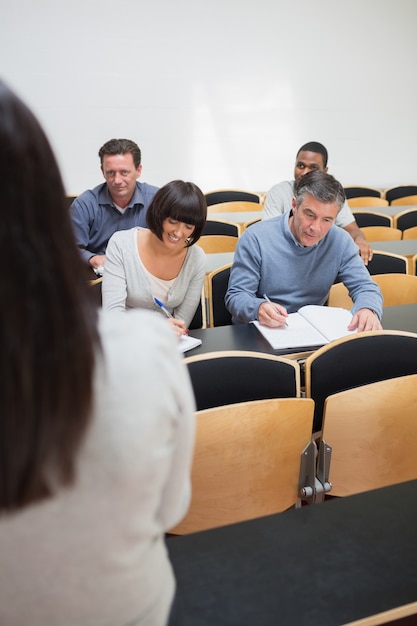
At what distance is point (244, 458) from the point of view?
1.23m

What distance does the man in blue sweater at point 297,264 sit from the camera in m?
2.07

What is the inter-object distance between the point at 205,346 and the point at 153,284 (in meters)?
0.44

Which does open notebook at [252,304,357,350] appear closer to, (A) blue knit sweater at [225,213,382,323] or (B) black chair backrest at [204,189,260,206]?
(A) blue knit sweater at [225,213,382,323]

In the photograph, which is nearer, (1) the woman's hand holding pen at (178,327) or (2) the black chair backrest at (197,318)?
(1) the woman's hand holding pen at (178,327)

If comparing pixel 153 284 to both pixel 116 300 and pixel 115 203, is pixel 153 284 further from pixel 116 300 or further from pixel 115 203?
pixel 115 203

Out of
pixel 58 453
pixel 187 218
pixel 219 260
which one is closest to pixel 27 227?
pixel 58 453

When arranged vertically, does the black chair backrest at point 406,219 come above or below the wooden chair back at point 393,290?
above

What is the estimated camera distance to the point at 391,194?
5645mm

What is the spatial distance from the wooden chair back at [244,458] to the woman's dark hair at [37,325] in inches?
28.5

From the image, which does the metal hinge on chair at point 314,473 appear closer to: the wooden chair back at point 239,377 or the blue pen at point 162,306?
the wooden chair back at point 239,377

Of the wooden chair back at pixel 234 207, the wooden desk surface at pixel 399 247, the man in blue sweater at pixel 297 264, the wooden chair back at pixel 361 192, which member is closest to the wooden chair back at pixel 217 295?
the man in blue sweater at pixel 297 264

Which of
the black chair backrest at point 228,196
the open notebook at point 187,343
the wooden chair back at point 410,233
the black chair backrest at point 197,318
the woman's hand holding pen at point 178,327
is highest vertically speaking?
the black chair backrest at point 228,196

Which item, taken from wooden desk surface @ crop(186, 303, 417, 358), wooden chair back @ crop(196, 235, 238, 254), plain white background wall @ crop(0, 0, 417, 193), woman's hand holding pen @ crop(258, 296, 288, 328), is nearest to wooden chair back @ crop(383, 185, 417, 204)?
plain white background wall @ crop(0, 0, 417, 193)

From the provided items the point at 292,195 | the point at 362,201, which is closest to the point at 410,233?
the point at 292,195
